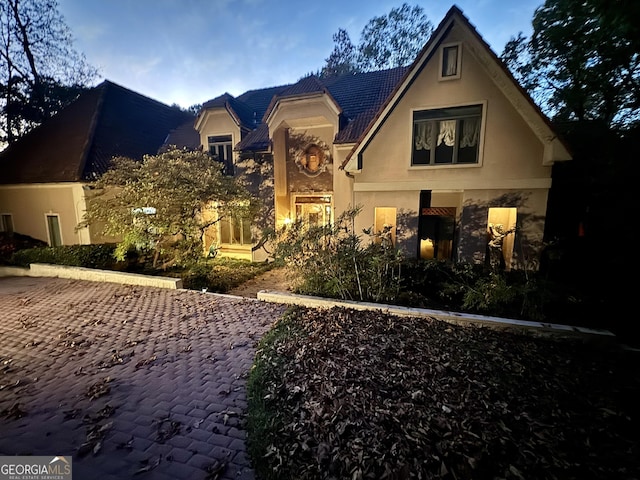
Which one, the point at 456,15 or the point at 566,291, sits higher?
the point at 456,15

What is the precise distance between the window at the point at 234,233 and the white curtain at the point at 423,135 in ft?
28.8

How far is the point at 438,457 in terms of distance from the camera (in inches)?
109

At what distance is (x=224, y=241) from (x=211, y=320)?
8891 mm

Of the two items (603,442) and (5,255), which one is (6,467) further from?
(5,255)

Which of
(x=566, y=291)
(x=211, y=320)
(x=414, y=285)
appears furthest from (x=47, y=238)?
(x=566, y=291)

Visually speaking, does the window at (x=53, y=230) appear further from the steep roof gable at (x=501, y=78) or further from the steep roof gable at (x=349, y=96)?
the steep roof gable at (x=501, y=78)

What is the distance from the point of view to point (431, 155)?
10.0 metres

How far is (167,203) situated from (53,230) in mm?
10054

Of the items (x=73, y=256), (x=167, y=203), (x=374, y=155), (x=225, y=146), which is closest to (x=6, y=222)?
(x=73, y=256)

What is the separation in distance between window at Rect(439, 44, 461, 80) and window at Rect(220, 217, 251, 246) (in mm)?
10439

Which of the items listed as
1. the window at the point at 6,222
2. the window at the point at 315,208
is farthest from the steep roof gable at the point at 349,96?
the window at the point at 6,222

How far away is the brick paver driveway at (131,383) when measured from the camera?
3.06 metres

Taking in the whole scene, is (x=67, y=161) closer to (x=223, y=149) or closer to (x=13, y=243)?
(x=13, y=243)

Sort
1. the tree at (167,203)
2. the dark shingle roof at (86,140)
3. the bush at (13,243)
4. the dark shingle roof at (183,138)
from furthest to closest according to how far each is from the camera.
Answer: the dark shingle roof at (183,138) → the dark shingle roof at (86,140) → the bush at (13,243) → the tree at (167,203)
